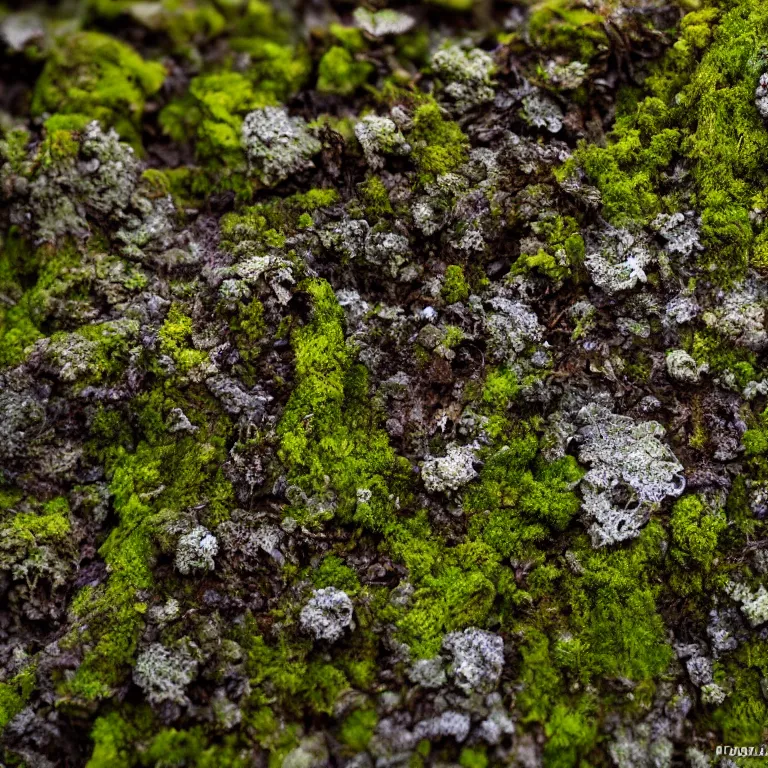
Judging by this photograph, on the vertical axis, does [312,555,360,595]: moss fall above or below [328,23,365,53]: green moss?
below

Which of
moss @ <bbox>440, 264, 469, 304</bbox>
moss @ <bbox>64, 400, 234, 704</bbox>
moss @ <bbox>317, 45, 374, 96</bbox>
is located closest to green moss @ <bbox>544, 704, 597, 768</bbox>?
moss @ <bbox>64, 400, 234, 704</bbox>

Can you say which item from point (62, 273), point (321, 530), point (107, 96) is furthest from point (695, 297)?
point (107, 96)

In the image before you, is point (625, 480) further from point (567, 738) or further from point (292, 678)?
point (292, 678)

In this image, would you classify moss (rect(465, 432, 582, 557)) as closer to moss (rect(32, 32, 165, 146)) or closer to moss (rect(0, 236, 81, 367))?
moss (rect(0, 236, 81, 367))

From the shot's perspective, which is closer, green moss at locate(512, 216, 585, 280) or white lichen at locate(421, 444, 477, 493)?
white lichen at locate(421, 444, 477, 493)

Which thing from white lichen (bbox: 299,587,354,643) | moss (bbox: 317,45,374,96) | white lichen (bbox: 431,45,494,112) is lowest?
white lichen (bbox: 299,587,354,643)

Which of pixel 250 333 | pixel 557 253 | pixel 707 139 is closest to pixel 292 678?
pixel 250 333

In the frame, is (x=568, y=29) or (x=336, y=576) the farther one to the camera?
(x=568, y=29)
